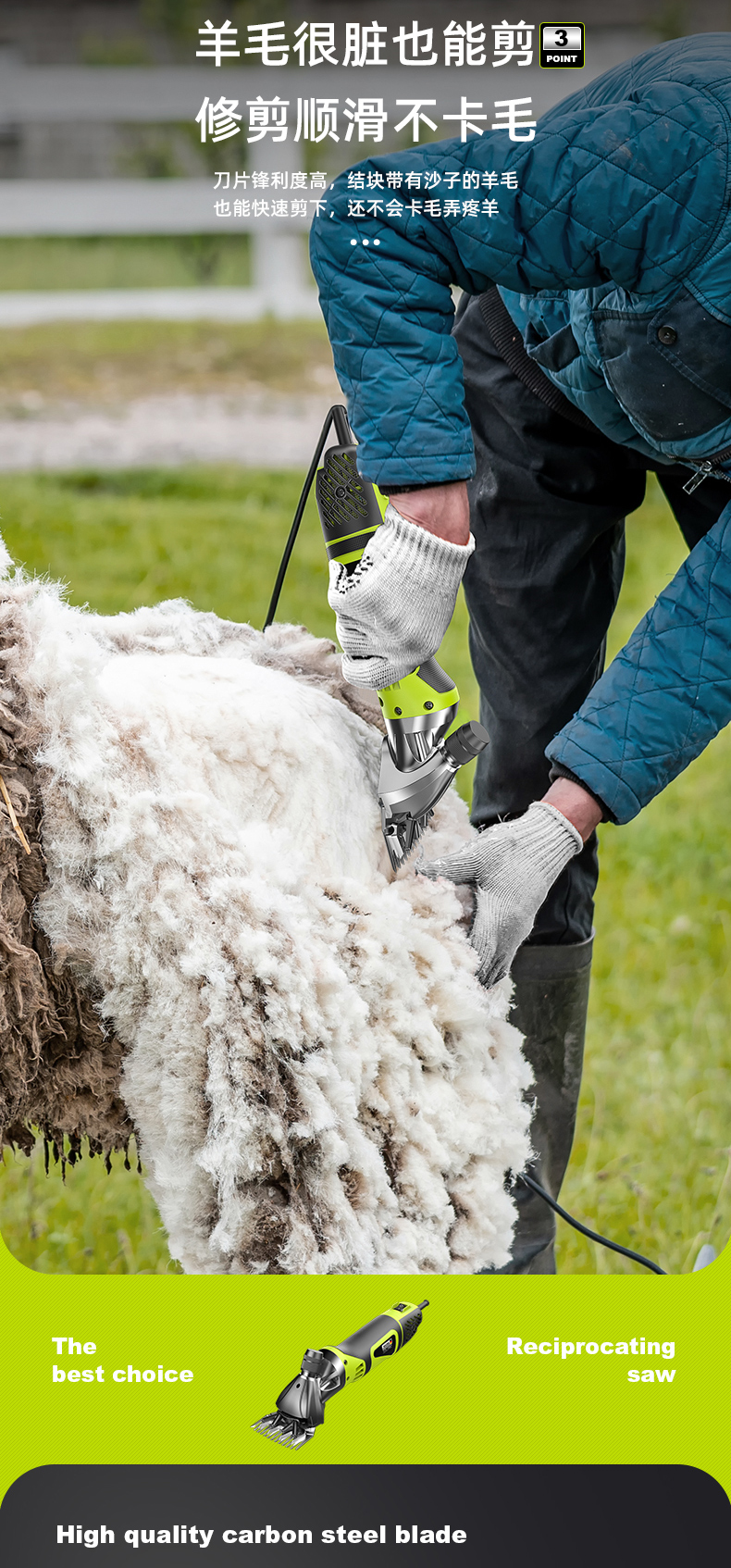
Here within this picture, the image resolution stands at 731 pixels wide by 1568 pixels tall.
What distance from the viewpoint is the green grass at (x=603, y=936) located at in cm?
179

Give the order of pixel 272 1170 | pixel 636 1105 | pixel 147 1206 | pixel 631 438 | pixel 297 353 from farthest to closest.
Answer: pixel 297 353, pixel 636 1105, pixel 147 1206, pixel 631 438, pixel 272 1170

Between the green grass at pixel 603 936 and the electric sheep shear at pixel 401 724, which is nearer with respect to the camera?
the electric sheep shear at pixel 401 724

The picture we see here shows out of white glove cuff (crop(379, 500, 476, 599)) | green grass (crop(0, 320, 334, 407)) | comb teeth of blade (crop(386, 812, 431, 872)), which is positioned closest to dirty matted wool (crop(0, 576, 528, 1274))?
comb teeth of blade (crop(386, 812, 431, 872))

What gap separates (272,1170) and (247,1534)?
417mm

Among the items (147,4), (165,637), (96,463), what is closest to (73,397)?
(96,463)

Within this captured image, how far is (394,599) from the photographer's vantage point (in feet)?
3.58

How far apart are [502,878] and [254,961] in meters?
0.30

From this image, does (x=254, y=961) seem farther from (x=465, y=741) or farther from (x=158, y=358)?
(x=158, y=358)

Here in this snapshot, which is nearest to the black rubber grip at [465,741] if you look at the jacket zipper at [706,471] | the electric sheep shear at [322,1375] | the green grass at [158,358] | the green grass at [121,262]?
the jacket zipper at [706,471]

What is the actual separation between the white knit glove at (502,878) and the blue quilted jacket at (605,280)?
0.08 meters

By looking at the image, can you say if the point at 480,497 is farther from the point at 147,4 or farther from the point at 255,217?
the point at 147,4

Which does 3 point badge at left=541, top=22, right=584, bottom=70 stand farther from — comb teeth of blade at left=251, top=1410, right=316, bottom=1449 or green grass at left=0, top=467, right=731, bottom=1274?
comb teeth of blade at left=251, top=1410, right=316, bottom=1449

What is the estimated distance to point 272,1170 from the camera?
3.27 feet

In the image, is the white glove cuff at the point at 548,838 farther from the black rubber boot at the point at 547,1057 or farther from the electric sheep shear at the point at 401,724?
the black rubber boot at the point at 547,1057
